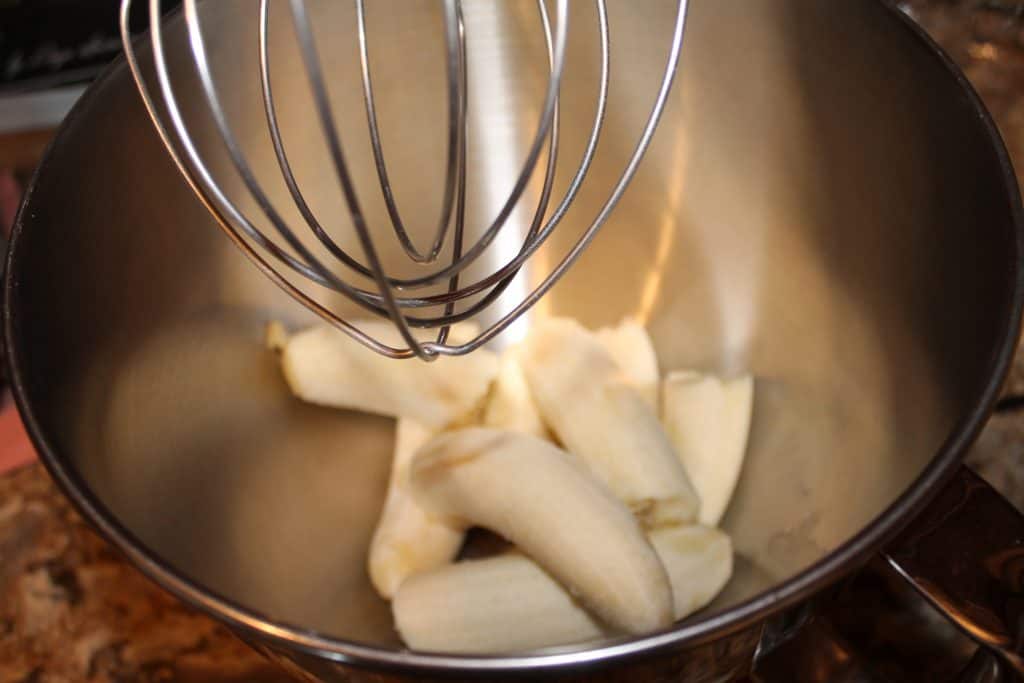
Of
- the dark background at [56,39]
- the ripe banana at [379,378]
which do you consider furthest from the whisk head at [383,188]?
the dark background at [56,39]

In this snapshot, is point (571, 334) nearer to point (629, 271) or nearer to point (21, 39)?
point (629, 271)

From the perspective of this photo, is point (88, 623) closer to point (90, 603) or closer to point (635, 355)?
point (90, 603)

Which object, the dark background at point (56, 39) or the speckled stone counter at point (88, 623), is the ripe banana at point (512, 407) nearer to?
the speckled stone counter at point (88, 623)

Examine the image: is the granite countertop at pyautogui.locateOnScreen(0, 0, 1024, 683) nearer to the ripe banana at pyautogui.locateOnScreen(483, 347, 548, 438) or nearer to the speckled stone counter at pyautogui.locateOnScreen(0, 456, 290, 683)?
the speckled stone counter at pyautogui.locateOnScreen(0, 456, 290, 683)

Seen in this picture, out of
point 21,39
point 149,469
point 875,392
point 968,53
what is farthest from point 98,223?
point 968,53

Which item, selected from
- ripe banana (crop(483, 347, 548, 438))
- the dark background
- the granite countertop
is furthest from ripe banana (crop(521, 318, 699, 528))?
the dark background

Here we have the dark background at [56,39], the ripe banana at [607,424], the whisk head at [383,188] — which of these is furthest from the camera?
the dark background at [56,39]
